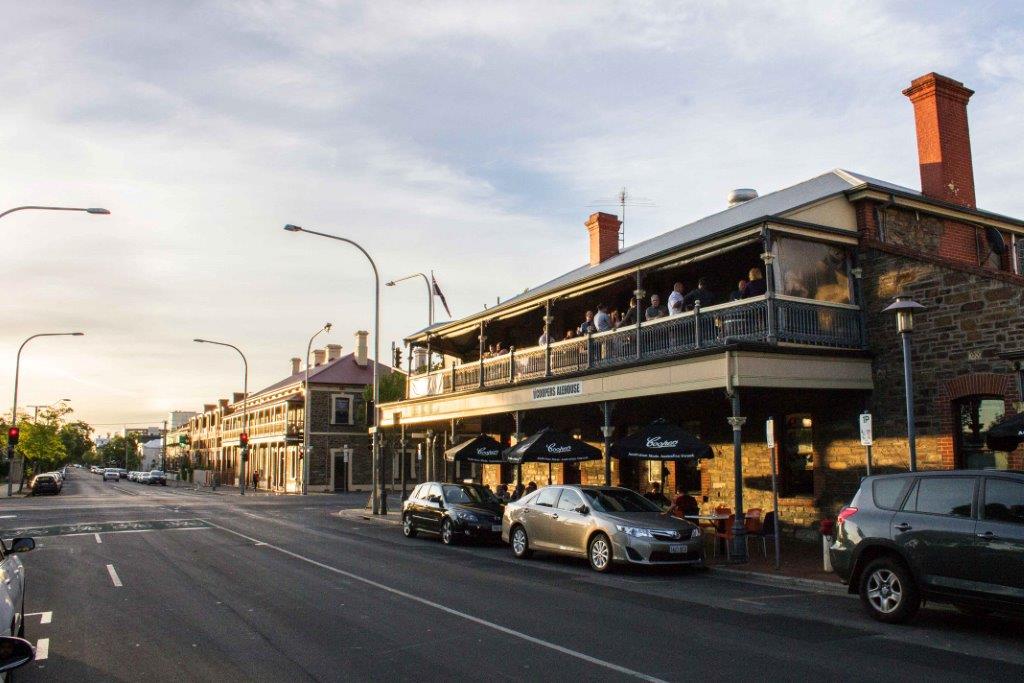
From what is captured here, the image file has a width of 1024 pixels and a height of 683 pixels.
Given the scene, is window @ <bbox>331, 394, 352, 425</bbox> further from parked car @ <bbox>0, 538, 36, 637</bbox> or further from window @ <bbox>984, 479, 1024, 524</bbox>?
window @ <bbox>984, 479, 1024, 524</bbox>

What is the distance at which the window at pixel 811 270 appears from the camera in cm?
1656

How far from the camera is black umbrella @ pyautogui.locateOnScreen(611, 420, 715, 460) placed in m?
→ 16.1

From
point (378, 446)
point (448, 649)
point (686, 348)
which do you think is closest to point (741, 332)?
point (686, 348)

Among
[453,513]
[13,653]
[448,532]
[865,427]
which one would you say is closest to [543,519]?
[453,513]

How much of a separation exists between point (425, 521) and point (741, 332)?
901cm

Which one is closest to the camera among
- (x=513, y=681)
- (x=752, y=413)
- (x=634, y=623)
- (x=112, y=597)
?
(x=513, y=681)

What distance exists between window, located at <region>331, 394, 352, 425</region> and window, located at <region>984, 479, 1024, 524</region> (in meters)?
51.2

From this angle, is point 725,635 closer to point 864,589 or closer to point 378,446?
point 864,589

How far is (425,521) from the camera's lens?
20.4 metres

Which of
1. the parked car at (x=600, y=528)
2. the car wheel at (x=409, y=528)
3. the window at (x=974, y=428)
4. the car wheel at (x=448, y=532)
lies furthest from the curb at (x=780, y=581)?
the car wheel at (x=409, y=528)

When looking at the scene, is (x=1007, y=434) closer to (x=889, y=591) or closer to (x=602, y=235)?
(x=889, y=591)

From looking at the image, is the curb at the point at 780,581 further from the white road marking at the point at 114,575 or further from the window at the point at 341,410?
the window at the point at 341,410

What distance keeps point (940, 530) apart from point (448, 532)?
12207 mm

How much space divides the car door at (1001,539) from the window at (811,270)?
8046 millimetres
